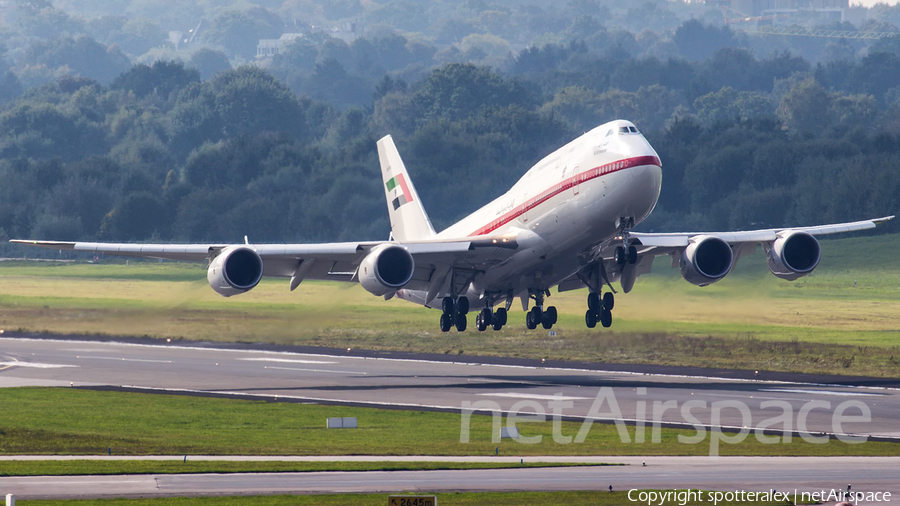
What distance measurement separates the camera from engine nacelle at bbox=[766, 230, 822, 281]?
2083 inches

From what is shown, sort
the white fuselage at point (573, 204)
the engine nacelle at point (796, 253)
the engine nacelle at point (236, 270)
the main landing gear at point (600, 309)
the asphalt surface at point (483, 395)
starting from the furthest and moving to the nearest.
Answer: the main landing gear at point (600, 309)
the engine nacelle at point (796, 253)
the engine nacelle at point (236, 270)
the white fuselage at point (573, 204)
the asphalt surface at point (483, 395)

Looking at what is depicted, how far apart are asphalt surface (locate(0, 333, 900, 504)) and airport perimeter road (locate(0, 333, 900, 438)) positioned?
0.08 metres

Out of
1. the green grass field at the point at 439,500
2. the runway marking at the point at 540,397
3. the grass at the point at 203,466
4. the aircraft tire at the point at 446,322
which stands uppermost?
the aircraft tire at the point at 446,322

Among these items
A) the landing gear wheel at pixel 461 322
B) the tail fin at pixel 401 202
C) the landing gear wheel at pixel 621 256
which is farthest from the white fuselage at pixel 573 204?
the tail fin at pixel 401 202

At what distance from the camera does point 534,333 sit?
259 ft

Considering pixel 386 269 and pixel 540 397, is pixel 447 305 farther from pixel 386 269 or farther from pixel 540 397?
pixel 540 397

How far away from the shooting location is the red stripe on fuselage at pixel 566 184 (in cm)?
4541

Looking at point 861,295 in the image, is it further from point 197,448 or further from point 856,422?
point 197,448

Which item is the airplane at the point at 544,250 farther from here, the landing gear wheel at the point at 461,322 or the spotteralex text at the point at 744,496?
the spotteralex text at the point at 744,496

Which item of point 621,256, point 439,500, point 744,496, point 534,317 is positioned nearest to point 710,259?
point 621,256

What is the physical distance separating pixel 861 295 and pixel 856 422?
50.7m

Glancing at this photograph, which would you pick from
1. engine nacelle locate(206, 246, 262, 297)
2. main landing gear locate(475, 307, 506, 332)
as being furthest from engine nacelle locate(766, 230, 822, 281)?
engine nacelle locate(206, 246, 262, 297)

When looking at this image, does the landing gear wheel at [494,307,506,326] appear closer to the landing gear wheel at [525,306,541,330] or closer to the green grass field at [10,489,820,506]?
the landing gear wheel at [525,306,541,330]

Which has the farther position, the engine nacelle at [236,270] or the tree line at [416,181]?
the tree line at [416,181]
